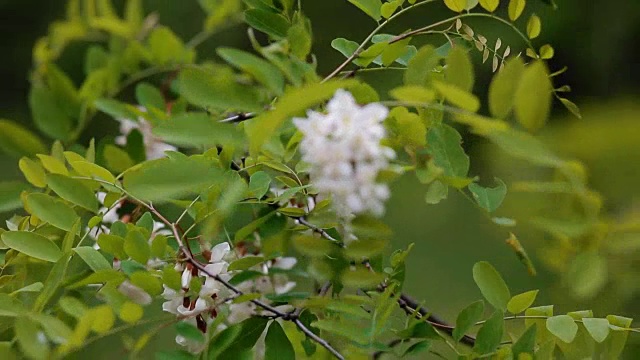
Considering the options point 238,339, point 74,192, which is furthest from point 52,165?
point 238,339

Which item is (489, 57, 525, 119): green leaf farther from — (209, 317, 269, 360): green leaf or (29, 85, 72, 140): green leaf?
(29, 85, 72, 140): green leaf

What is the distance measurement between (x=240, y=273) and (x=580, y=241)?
146 millimetres

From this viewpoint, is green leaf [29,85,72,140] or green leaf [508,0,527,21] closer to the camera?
green leaf [508,0,527,21]

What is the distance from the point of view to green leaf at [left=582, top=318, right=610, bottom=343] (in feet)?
1.18

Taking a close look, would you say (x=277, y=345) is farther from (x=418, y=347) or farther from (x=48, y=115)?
(x=48, y=115)

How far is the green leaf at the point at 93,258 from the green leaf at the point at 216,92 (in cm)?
9

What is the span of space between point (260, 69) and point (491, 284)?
0.15 meters

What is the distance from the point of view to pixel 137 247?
0.37 meters

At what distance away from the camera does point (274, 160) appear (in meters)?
0.38

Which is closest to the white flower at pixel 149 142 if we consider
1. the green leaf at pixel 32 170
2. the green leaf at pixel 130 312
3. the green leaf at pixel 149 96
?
the green leaf at pixel 149 96

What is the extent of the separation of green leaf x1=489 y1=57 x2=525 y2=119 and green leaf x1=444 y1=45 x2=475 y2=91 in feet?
0.05

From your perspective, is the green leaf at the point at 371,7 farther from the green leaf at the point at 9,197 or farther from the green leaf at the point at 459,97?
the green leaf at the point at 9,197

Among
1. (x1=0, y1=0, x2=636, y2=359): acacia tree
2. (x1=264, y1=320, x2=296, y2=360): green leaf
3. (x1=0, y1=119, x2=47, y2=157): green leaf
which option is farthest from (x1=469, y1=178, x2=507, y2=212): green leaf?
(x1=0, y1=119, x2=47, y2=157): green leaf

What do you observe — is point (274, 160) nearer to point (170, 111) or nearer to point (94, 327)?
point (94, 327)
